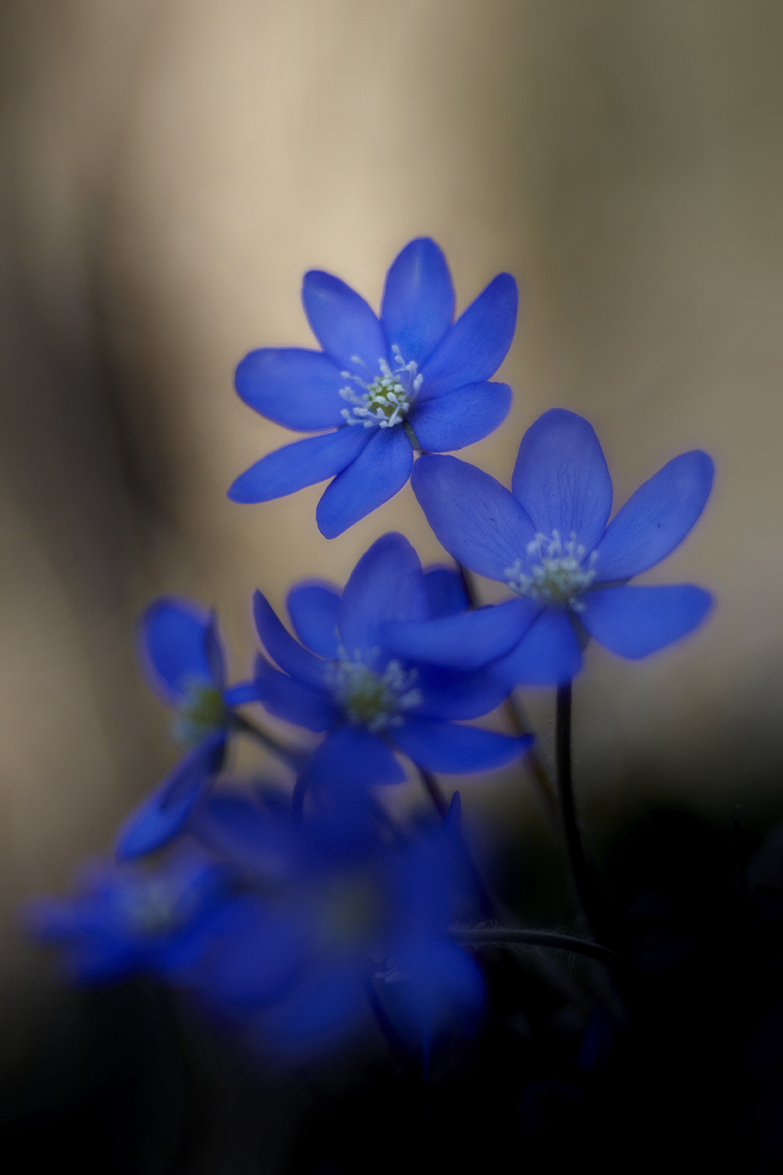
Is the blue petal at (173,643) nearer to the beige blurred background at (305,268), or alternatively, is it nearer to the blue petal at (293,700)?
the blue petal at (293,700)

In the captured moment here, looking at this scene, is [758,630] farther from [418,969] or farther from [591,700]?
[418,969]

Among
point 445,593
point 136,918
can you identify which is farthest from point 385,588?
point 136,918

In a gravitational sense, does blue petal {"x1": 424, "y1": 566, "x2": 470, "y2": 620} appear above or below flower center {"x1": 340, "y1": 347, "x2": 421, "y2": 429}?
below

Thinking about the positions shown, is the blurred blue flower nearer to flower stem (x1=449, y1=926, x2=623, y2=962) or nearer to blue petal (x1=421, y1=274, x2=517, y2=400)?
flower stem (x1=449, y1=926, x2=623, y2=962)

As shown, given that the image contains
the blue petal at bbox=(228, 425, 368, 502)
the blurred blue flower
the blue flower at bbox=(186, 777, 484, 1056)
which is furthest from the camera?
the blurred blue flower

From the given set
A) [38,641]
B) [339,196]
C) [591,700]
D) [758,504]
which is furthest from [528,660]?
[38,641]

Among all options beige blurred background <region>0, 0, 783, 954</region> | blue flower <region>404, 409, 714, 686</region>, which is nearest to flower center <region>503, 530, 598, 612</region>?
blue flower <region>404, 409, 714, 686</region>
